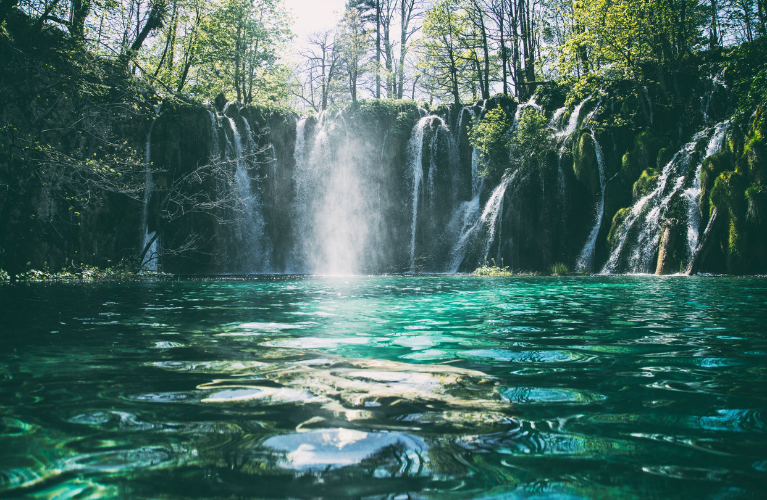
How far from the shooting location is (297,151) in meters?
25.6

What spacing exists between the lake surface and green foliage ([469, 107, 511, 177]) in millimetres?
19563

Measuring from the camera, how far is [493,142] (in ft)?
75.1

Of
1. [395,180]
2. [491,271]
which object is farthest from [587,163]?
[395,180]

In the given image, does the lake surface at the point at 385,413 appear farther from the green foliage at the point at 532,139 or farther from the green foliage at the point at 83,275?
the green foliage at the point at 532,139

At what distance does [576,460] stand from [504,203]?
68.6 feet

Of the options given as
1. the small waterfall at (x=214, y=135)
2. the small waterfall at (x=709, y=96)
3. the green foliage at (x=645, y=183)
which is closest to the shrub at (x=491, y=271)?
the green foliage at (x=645, y=183)

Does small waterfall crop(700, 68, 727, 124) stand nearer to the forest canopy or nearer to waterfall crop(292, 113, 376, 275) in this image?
the forest canopy

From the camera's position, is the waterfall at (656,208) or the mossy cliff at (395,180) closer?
the mossy cliff at (395,180)

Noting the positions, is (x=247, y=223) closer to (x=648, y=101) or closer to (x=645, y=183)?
(x=645, y=183)

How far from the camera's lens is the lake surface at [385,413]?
127 centimetres

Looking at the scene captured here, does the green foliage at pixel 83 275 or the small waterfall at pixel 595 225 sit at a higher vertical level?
the small waterfall at pixel 595 225

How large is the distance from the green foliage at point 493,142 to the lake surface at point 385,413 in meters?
19.6

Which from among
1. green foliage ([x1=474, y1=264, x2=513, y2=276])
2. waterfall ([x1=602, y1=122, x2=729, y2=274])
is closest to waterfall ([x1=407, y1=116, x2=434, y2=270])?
green foliage ([x1=474, y1=264, x2=513, y2=276])

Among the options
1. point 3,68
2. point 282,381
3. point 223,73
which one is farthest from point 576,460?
point 223,73
